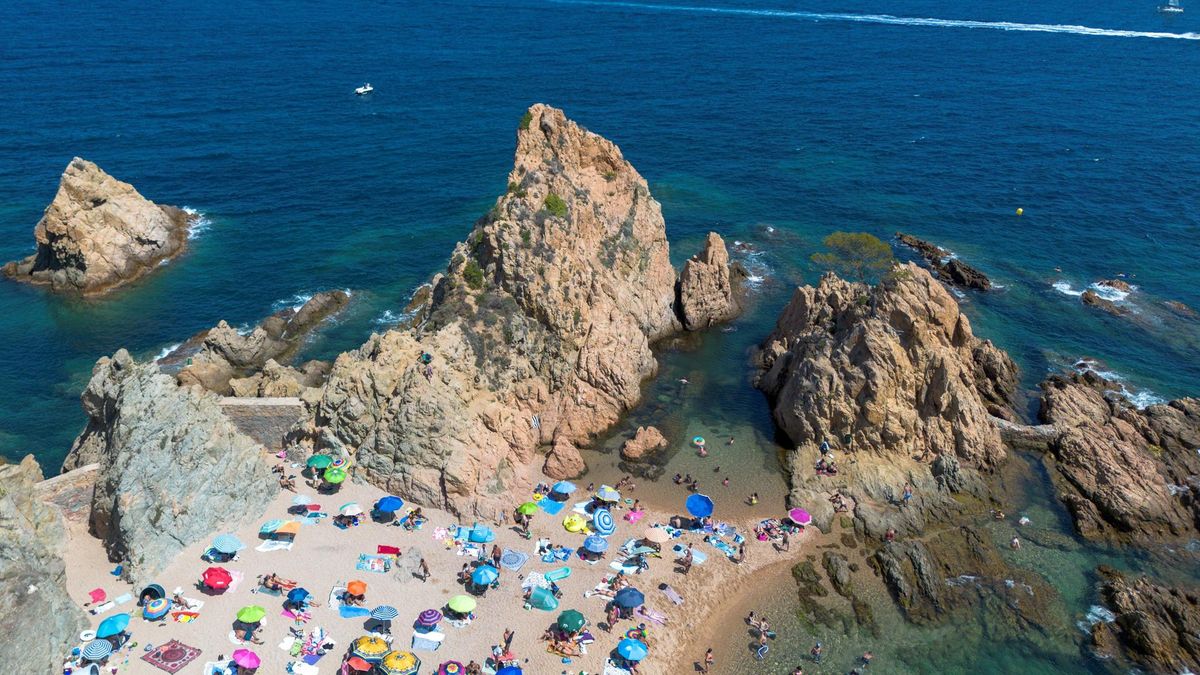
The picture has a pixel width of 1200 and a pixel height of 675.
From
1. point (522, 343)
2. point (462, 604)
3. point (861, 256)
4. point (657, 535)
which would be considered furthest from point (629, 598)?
point (861, 256)

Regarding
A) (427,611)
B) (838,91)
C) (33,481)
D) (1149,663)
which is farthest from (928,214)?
(33,481)

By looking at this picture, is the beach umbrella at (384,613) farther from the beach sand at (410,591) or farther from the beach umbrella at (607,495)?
the beach umbrella at (607,495)

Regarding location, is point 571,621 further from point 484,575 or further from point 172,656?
point 172,656

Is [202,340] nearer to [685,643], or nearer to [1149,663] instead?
[685,643]

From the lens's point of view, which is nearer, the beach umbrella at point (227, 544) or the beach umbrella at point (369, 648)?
the beach umbrella at point (369, 648)

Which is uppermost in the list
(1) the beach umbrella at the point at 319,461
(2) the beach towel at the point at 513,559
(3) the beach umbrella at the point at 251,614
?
(1) the beach umbrella at the point at 319,461

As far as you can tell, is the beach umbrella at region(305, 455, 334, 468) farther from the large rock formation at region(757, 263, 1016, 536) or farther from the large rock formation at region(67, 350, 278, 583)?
the large rock formation at region(757, 263, 1016, 536)

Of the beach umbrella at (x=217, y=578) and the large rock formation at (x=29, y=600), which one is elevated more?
the large rock formation at (x=29, y=600)

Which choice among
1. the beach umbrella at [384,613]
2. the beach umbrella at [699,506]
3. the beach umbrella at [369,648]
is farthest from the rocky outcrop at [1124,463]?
the beach umbrella at [369,648]

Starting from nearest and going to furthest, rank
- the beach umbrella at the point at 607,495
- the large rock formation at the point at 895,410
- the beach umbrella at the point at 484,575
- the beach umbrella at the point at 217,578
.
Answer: the beach umbrella at the point at 217,578
the beach umbrella at the point at 484,575
the beach umbrella at the point at 607,495
the large rock formation at the point at 895,410
